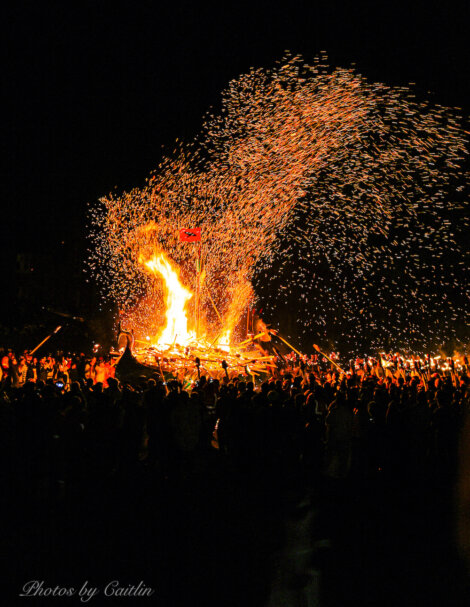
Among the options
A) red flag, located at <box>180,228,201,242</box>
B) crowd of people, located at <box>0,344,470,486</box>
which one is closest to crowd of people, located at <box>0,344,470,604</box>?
crowd of people, located at <box>0,344,470,486</box>

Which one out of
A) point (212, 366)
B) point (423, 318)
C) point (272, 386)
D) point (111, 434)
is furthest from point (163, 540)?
point (423, 318)

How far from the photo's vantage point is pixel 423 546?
6.44 m

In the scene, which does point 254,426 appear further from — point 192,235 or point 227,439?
point 192,235

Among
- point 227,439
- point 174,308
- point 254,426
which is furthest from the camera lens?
point 174,308

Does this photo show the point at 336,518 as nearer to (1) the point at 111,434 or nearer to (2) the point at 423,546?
(2) the point at 423,546

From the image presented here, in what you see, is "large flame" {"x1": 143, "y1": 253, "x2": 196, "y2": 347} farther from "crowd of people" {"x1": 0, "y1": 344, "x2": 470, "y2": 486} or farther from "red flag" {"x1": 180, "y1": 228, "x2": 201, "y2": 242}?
"crowd of people" {"x1": 0, "y1": 344, "x2": 470, "y2": 486}

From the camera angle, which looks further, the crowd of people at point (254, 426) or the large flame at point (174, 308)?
the large flame at point (174, 308)

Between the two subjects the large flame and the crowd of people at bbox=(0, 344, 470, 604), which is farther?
the large flame

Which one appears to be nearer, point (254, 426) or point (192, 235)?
point (254, 426)

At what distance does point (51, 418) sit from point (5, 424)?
62 centimetres

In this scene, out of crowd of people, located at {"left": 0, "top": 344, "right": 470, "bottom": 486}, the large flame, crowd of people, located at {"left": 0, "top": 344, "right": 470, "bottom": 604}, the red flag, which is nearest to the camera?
crowd of people, located at {"left": 0, "top": 344, "right": 470, "bottom": 604}

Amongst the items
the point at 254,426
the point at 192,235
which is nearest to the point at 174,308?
the point at 192,235

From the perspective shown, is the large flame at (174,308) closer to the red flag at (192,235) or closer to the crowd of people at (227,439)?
the red flag at (192,235)

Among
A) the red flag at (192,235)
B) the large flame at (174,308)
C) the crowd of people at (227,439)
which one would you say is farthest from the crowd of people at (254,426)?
the red flag at (192,235)
